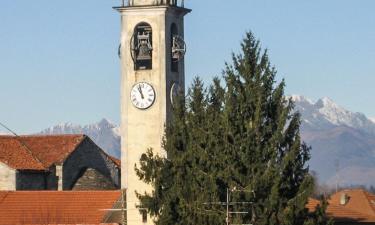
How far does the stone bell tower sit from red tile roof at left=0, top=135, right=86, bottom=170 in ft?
55.6

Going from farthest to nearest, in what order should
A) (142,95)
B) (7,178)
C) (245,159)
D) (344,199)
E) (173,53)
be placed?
1. (344,199)
2. (7,178)
3. (142,95)
4. (173,53)
5. (245,159)

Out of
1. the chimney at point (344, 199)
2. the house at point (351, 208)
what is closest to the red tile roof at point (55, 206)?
the house at point (351, 208)

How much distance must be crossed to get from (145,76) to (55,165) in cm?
1912

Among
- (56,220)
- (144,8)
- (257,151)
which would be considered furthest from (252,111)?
(56,220)

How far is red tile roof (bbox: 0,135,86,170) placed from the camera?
89875mm

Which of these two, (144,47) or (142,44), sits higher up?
(142,44)

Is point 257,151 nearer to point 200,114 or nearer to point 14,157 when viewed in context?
point 200,114

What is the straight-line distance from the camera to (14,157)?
296 feet

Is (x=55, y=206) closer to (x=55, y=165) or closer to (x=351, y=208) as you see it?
(x=55, y=165)

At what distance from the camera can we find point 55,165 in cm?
9100

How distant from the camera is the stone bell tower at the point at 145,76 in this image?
239 feet

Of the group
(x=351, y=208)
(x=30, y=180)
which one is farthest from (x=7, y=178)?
(x=351, y=208)

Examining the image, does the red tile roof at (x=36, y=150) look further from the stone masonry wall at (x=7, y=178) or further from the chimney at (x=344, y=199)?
the chimney at (x=344, y=199)

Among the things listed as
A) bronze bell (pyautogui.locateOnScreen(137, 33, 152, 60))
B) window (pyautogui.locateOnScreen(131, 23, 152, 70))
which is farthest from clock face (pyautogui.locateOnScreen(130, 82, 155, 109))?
bronze bell (pyautogui.locateOnScreen(137, 33, 152, 60))
